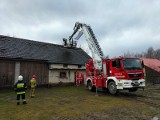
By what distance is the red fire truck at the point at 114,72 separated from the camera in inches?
587

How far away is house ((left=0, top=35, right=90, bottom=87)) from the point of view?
18828mm

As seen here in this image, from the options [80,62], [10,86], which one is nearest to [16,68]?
[10,86]

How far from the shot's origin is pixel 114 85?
15727 millimetres

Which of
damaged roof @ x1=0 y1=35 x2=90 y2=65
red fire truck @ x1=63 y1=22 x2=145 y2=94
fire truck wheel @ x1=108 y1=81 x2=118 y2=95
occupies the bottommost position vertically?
fire truck wheel @ x1=108 y1=81 x2=118 y2=95

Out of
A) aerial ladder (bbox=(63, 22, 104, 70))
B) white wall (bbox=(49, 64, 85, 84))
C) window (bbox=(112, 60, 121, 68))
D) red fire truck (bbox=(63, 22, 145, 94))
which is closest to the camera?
red fire truck (bbox=(63, 22, 145, 94))

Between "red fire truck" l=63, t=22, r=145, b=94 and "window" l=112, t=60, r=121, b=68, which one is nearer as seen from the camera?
"red fire truck" l=63, t=22, r=145, b=94

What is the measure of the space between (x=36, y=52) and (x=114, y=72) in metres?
11.1

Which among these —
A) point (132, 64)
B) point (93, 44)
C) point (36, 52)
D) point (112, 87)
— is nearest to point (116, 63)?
point (132, 64)

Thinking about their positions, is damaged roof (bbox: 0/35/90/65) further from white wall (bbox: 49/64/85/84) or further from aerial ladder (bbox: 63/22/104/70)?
aerial ladder (bbox: 63/22/104/70)

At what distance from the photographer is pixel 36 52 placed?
23.0m

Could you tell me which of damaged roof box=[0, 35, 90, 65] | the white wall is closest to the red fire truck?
the white wall

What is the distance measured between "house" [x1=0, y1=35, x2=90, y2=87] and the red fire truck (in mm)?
5064

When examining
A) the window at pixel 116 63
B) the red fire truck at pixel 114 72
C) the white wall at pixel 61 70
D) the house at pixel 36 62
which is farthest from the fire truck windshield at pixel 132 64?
the white wall at pixel 61 70

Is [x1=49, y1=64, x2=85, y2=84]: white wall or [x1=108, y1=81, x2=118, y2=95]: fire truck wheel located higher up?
[x1=49, y1=64, x2=85, y2=84]: white wall
